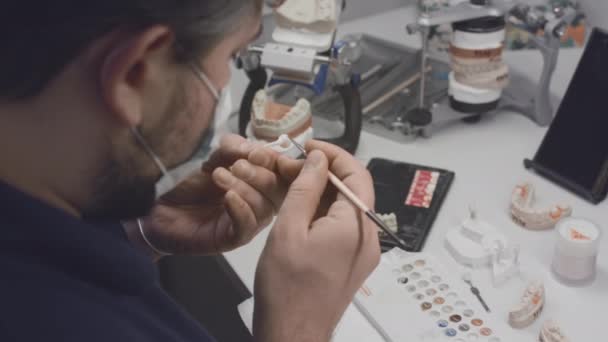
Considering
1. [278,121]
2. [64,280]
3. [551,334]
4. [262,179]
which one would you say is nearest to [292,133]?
[278,121]

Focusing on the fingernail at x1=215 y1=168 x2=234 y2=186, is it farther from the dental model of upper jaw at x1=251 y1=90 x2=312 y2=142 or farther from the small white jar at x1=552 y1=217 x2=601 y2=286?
the small white jar at x1=552 y1=217 x2=601 y2=286

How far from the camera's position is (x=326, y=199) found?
85 cm

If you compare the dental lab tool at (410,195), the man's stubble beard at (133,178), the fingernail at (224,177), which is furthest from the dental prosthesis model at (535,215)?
the man's stubble beard at (133,178)

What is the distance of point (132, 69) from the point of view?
20.3 inches

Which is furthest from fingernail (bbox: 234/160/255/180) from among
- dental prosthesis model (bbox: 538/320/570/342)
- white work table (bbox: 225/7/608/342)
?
dental prosthesis model (bbox: 538/320/570/342)

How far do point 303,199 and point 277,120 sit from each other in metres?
0.47

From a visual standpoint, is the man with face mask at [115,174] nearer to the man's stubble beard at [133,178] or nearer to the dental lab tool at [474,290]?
the man's stubble beard at [133,178]

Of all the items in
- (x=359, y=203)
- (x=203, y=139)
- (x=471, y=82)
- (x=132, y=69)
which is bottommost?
(x=471, y=82)

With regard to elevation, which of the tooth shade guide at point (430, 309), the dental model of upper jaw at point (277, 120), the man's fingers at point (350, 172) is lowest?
the tooth shade guide at point (430, 309)

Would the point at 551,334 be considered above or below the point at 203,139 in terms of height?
below

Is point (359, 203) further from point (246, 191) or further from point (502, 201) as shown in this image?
point (502, 201)

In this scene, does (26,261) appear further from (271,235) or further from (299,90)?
(299,90)

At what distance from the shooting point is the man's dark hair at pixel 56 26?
47cm

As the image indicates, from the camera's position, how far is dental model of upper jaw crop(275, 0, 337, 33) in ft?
4.11
